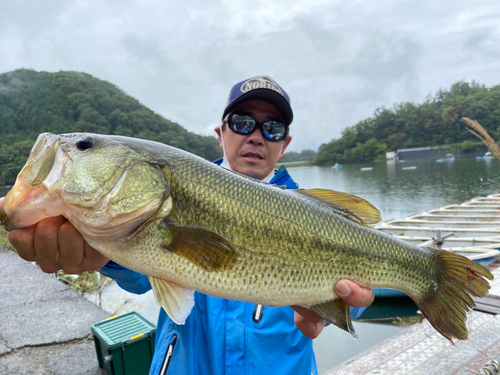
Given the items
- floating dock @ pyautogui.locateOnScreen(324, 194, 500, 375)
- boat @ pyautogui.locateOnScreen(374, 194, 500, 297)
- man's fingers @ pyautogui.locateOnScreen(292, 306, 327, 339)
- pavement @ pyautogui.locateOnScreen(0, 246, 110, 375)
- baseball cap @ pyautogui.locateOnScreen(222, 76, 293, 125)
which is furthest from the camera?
boat @ pyautogui.locateOnScreen(374, 194, 500, 297)

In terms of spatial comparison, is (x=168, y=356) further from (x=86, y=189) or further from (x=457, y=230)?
(x=457, y=230)

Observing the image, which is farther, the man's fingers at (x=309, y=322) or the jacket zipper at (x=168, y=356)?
the jacket zipper at (x=168, y=356)

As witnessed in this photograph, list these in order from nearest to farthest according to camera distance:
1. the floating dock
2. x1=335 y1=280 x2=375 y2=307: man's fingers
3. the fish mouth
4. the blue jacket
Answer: the fish mouth, x1=335 y1=280 x2=375 y2=307: man's fingers, the blue jacket, the floating dock

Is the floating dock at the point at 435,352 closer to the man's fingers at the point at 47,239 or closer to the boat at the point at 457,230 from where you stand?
the boat at the point at 457,230

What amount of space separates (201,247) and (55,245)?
78 centimetres

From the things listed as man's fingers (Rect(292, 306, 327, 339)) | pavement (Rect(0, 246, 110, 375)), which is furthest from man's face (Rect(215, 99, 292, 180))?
pavement (Rect(0, 246, 110, 375))

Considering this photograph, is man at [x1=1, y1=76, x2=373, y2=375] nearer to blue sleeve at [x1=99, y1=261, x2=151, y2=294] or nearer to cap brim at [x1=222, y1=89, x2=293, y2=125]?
blue sleeve at [x1=99, y1=261, x2=151, y2=294]

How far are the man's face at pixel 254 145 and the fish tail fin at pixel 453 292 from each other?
184 cm

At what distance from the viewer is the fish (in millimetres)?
1569

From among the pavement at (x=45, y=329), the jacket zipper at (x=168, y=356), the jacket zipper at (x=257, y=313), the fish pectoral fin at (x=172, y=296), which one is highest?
the fish pectoral fin at (x=172, y=296)

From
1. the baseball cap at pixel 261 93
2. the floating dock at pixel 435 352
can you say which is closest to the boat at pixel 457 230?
the floating dock at pixel 435 352

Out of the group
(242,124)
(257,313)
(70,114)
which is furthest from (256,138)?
(70,114)

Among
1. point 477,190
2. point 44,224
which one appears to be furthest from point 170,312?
point 477,190

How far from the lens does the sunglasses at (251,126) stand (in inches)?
135
